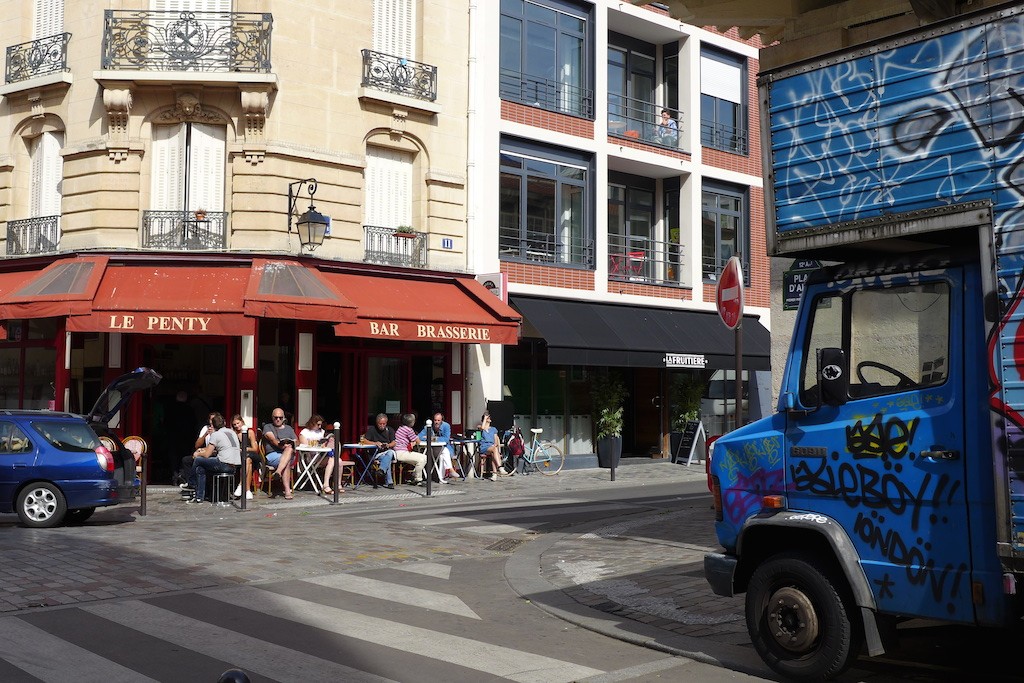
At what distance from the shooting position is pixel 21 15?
2061 centimetres

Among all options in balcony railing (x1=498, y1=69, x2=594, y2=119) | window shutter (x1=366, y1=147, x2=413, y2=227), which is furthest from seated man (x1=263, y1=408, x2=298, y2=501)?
balcony railing (x1=498, y1=69, x2=594, y2=119)

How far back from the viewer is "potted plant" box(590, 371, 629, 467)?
24.8 meters

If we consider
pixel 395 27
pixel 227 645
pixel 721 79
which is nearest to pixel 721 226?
pixel 721 79

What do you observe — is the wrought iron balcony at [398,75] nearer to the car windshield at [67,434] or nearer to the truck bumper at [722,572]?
the car windshield at [67,434]

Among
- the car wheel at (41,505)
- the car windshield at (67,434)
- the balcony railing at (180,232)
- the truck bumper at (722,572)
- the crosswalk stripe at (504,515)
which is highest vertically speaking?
the balcony railing at (180,232)

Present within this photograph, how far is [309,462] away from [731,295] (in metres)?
10.6

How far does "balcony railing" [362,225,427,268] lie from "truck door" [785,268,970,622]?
15.6 meters

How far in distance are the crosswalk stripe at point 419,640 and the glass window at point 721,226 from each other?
21142 millimetres

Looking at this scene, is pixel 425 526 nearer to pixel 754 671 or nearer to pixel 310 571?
pixel 310 571

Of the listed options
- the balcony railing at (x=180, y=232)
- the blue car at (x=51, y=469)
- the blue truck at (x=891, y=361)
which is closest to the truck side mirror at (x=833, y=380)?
the blue truck at (x=891, y=361)

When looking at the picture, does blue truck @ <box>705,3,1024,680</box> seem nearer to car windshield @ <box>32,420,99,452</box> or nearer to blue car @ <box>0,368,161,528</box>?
blue car @ <box>0,368,161,528</box>

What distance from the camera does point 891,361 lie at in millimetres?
5684

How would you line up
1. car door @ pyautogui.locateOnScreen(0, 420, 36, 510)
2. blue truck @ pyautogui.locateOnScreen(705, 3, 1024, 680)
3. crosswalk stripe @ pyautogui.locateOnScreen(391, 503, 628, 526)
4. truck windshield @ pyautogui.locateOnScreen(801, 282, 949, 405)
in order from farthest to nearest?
crosswalk stripe @ pyautogui.locateOnScreen(391, 503, 628, 526) < car door @ pyautogui.locateOnScreen(0, 420, 36, 510) < truck windshield @ pyautogui.locateOnScreen(801, 282, 949, 405) < blue truck @ pyautogui.locateOnScreen(705, 3, 1024, 680)

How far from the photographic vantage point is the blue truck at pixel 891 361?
5102 mm
